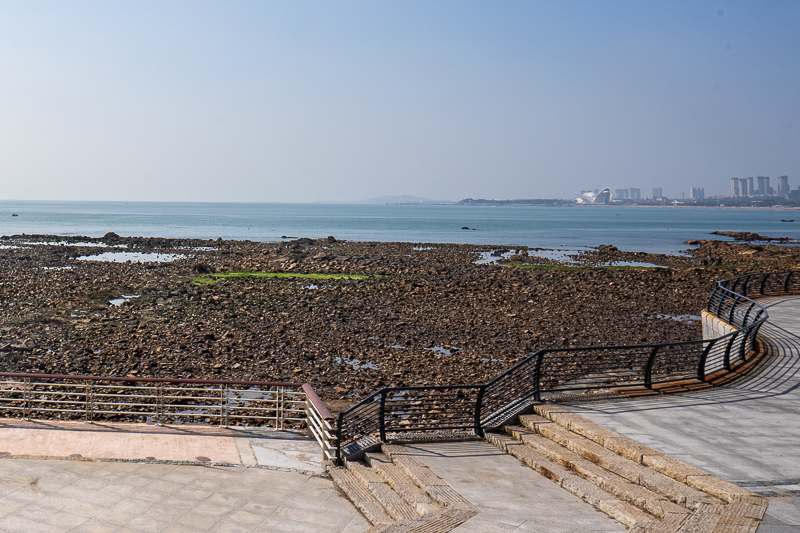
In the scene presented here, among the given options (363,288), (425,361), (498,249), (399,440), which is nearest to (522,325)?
(425,361)

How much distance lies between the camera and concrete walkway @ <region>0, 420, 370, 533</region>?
7.91 m

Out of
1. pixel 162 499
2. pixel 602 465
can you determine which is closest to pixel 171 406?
Result: pixel 162 499

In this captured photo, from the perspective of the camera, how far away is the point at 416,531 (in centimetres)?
687

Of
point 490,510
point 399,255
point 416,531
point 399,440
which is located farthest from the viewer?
point 399,255

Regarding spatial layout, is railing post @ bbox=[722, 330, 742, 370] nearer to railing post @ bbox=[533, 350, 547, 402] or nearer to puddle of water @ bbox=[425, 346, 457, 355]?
railing post @ bbox=[533, 350, 547, 402]

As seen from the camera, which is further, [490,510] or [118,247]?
[118,247]

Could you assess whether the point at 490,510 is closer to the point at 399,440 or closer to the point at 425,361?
the point at 399,440

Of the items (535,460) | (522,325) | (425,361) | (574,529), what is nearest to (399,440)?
(535,460)

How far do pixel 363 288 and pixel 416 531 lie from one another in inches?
1266

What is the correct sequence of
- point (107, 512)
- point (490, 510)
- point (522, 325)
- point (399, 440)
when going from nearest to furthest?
point (490, 510), point (107, 512), point (399, 440), point (522, 325)

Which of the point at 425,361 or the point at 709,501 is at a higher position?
the point at 709,501

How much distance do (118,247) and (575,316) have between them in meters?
61.4

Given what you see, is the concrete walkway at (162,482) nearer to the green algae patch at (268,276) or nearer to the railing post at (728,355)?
the railing post at (728,355)

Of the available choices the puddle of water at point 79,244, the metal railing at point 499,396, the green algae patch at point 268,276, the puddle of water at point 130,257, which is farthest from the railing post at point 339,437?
the puddle of water at point 79,244
